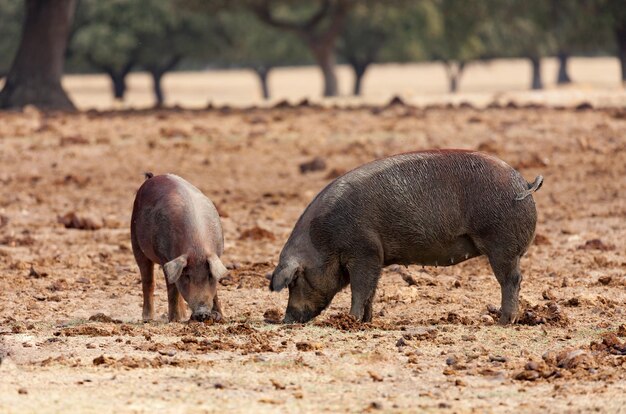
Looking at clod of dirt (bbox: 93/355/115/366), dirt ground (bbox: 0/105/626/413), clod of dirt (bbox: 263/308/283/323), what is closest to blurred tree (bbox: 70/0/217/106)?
dirt ground (bbox: 0/105/626/413)

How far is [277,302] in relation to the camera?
9.84 m

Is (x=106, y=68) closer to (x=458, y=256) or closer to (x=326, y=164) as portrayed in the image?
(x=326, y=164)

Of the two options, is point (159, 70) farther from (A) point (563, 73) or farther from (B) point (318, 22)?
(A) point (563, 73)

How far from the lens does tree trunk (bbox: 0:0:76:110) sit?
27.8m

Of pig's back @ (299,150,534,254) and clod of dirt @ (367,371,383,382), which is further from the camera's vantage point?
pig's back @ (299,150,534,254)

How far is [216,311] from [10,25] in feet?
141

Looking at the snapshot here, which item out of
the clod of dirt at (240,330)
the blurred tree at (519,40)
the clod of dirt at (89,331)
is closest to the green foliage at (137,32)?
the blurred tree at (519,40)

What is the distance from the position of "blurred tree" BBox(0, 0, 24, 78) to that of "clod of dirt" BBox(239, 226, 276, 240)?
37.5 metres

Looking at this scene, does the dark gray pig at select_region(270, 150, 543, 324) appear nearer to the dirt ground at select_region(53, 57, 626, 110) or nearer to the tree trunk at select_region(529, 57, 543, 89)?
the dirt ground at select_region(53, 57, 626, 110)

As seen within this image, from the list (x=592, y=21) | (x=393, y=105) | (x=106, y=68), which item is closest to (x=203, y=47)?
(x=106, y=68)

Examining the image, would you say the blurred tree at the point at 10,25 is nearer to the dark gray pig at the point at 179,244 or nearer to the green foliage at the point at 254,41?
the green foliage at the point at 254,41

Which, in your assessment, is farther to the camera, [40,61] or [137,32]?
[137,32]

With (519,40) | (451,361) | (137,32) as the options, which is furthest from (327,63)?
(451,361)

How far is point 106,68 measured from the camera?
5366cm
